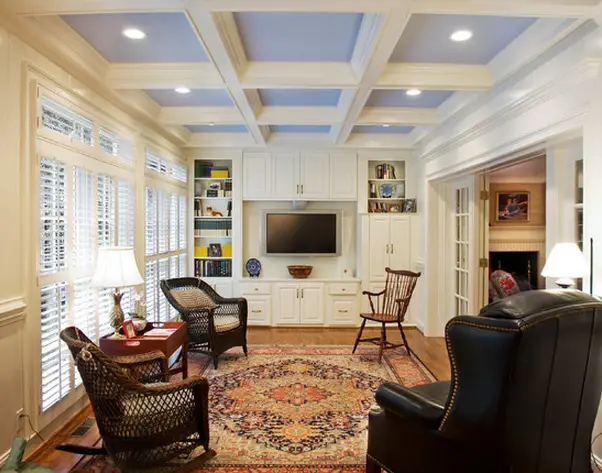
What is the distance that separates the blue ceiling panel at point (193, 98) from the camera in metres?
3.93

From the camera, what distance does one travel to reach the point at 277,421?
293 cm

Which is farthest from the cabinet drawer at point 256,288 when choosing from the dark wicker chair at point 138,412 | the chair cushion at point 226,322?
the dark wicker chair at point 138,412

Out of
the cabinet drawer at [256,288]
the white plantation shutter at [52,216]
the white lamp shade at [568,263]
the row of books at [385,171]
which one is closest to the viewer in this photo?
the white lamp shade at [568,263]

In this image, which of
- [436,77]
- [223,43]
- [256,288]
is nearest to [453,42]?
[436,77]

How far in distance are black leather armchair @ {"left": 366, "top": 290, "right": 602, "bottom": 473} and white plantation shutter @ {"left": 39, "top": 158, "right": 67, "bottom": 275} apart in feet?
8.20

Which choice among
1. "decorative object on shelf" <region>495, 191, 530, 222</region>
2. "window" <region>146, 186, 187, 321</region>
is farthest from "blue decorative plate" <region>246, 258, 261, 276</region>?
"decorative object on shelf" <region>495, 191, 530, 222</region>

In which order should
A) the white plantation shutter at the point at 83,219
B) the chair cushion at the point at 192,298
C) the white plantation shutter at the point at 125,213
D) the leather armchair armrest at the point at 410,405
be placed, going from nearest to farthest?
the leather armchair armrest at the point at 410,405, the white plantation shutter at the point at 83,219, the white plantation shutter at the point at 125,213, the chair cushion at the point at 192,298

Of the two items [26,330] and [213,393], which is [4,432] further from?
[213,393]

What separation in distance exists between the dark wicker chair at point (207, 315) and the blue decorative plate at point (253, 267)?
1359 mm

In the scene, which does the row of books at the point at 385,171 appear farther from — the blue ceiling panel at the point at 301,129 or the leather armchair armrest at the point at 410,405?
the leather armchair armrest at the point at 410,405

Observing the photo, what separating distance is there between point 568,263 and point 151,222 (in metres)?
3.91

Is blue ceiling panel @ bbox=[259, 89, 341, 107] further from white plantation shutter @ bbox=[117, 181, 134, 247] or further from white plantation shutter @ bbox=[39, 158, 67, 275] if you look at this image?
white plantation shutter @ bbox=[39, 158, 67, 275]

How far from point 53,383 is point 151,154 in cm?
267

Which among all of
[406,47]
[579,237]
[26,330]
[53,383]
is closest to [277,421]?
[53,383]
